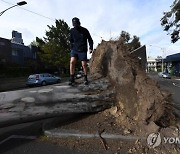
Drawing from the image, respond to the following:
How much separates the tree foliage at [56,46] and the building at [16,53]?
2.05 metres

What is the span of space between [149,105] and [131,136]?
0.75m

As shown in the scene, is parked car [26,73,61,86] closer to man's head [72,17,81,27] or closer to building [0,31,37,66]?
building [0,31,37,66]

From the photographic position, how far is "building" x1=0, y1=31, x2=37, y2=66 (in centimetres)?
4757

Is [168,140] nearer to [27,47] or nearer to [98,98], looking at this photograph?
[98,98]

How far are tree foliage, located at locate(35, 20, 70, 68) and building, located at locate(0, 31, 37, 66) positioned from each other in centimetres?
205

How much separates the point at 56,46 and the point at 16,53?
23.2 feet

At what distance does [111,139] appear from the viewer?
6.29 metres

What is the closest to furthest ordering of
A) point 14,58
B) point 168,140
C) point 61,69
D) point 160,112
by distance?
point 168,140 → point 160,112 → point 14,58 → point 61,69

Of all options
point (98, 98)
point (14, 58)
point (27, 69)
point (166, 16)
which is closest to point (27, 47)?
point (14, 58)

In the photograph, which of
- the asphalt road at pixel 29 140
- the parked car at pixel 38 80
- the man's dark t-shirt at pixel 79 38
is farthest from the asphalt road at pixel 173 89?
the parked car at pixel 38 80

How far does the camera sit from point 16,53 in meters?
53.1

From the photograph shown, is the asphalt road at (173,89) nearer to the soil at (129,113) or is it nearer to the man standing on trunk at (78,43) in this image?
the soil at (129,113)

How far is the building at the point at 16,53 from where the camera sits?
4757cm

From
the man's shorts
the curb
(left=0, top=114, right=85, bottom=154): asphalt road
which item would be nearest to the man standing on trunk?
the man's shorts
